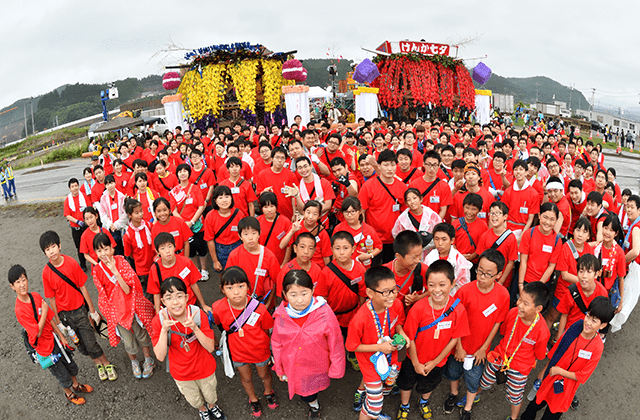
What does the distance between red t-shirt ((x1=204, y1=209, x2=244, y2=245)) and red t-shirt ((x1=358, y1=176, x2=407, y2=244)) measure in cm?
176

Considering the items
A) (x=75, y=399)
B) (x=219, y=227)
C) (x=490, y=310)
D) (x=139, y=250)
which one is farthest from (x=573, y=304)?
(x=75, y=399)

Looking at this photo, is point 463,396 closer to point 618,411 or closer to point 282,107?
point 618,411

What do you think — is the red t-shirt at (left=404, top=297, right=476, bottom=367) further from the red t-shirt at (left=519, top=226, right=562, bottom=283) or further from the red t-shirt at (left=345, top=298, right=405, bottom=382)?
the red t-shirt at (left=519, top=226, right=562, bottom=283)

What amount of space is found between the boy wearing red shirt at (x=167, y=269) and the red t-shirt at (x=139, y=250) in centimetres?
95

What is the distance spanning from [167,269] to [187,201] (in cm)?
217

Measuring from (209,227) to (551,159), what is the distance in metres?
5.77

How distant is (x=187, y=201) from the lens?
19.2ft

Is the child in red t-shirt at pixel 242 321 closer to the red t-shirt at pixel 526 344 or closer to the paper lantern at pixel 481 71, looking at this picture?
the red t-shirt at pixel 526 344

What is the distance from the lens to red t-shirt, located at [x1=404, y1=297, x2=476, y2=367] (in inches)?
121

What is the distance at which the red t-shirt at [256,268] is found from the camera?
12.6 feet

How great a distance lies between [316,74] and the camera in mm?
79062

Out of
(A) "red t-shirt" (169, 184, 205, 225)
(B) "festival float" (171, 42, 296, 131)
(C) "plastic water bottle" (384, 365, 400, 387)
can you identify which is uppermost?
(B) "festival float" (171, 42, 296, 131)

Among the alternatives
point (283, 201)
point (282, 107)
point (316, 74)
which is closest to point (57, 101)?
point (316, 74)

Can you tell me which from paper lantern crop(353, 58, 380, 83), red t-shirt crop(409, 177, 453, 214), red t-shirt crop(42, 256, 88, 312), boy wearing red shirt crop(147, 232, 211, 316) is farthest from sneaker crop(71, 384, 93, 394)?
paper lantern crop(353, 58, 380, 83)
